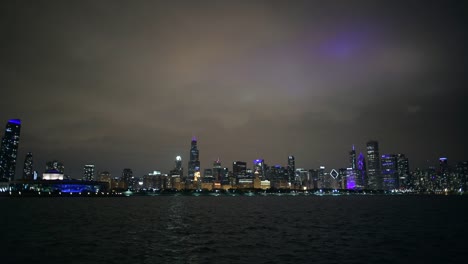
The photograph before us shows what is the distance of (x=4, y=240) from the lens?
49.1 m

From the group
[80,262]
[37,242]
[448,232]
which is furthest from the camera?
[448,232]

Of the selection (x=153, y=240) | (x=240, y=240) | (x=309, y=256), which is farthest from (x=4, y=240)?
(x=309, y=256)

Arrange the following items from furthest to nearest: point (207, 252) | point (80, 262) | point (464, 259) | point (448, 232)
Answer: point (448, 232)
point (207, 252)
point (464, 259)
point (80, 262)

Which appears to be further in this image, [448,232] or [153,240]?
[448,232]

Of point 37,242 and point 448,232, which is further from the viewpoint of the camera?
point 448,232

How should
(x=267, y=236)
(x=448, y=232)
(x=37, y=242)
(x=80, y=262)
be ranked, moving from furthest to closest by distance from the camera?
(x=448, y=232)
(x=267, y=236)
(x=37, y=242)
(x=80, y=262)

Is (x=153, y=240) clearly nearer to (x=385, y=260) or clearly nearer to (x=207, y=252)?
(x=207, y=252)

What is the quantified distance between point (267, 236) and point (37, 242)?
33938 millimetres

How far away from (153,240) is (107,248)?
866 cm

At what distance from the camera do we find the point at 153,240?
5072 centimetres

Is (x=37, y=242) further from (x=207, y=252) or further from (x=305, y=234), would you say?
(x=305, y=234)

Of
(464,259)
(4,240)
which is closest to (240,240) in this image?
(464,259)

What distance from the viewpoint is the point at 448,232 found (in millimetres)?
61188

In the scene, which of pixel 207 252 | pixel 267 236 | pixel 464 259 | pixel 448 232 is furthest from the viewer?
pixel 448 232
